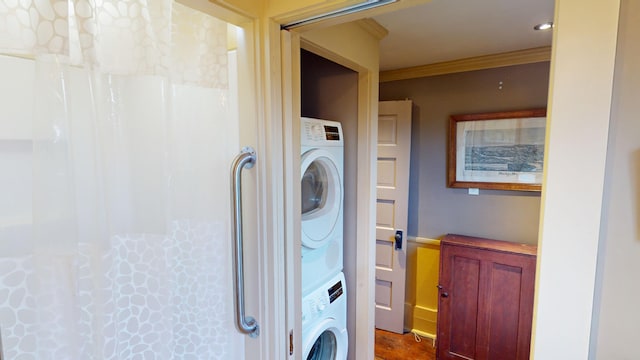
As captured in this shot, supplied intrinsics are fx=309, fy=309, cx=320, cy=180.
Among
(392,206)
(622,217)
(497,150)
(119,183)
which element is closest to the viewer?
(622,217)

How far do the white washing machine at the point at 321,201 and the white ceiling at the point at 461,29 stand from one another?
0.71m

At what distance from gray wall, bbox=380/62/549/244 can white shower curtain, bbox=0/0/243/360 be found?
6.67ft

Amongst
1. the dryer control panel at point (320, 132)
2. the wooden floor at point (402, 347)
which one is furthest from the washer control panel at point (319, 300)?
the wooden floor at point (402, 347)

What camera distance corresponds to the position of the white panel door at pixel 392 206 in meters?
2.63

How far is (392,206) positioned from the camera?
2.69 metres

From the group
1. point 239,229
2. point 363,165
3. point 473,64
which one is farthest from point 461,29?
point 239,229

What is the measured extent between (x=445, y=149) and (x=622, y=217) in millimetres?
2083

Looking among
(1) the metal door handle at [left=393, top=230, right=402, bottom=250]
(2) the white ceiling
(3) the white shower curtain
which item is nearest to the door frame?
(2) the white ceiling

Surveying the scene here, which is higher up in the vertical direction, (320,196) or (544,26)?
(544,26)

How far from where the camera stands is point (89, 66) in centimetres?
70

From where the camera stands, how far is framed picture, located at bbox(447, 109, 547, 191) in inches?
89.3

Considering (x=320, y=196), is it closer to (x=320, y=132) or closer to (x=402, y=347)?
(x=320, y=132)

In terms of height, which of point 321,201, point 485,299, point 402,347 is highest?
point 321,201

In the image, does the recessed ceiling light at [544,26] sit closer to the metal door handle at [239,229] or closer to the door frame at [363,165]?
the door frame at [363,165]
